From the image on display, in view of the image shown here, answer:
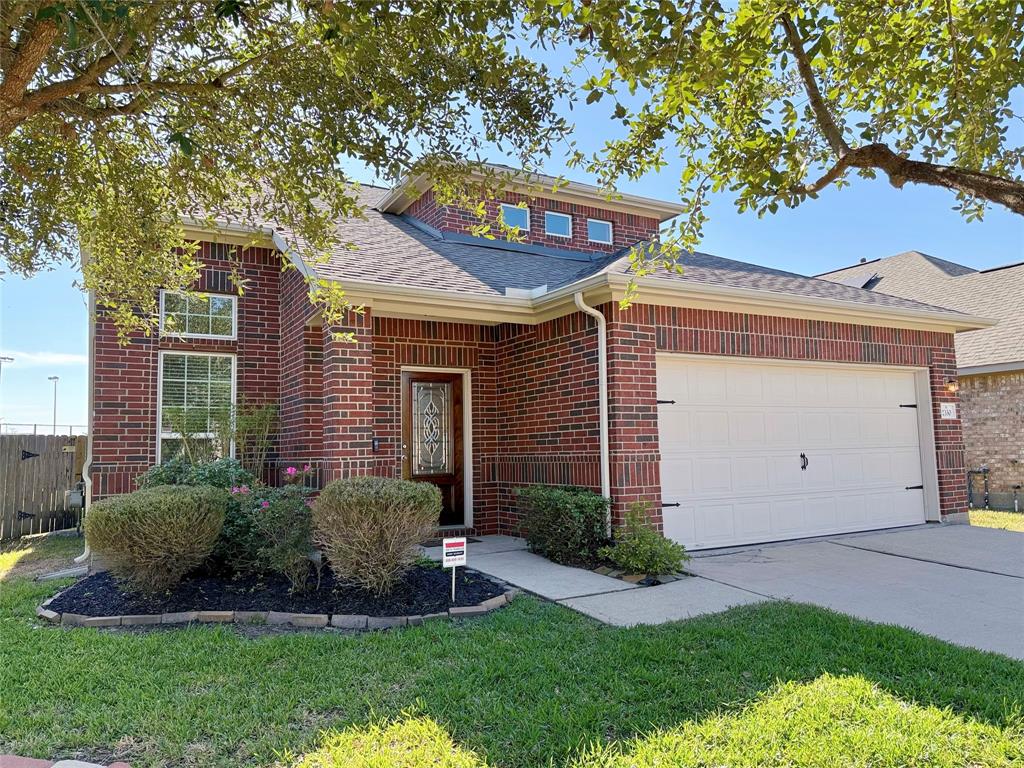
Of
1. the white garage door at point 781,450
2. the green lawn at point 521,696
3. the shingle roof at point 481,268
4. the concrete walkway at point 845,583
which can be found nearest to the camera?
the green lawn at point 521,696

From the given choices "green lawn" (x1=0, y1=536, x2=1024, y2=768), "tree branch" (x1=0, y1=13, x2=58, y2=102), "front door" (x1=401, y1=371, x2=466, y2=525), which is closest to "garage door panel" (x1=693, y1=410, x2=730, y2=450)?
"green lawn" (x1=0, y1=536, x2=1024, y2=768)

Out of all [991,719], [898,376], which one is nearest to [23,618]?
[991,719]

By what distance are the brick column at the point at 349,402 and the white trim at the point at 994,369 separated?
11.2 meters

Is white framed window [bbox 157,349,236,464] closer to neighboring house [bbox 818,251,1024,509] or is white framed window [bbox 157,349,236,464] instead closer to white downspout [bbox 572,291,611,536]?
white downspout [bbox 572,291,611,536]

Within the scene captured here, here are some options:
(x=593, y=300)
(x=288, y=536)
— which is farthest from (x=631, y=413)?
(x=288, y=536)

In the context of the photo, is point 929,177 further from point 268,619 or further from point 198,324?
point 198,324

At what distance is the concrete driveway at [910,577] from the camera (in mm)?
4914

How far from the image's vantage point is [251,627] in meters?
5.09

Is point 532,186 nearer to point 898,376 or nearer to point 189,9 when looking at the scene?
point 189,9

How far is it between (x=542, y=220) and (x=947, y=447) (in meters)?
7.43

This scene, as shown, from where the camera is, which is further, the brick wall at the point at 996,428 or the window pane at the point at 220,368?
the brick wall at the point at 996,428

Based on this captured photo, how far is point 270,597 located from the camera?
5.63 m

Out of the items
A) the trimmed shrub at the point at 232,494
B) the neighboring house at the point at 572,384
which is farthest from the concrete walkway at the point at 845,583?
the trimmed shrub at the point at 232,494

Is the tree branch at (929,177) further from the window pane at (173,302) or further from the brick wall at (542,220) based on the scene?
the window pane at (173,302)
